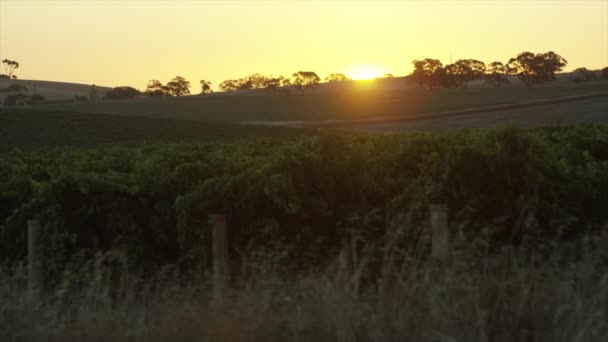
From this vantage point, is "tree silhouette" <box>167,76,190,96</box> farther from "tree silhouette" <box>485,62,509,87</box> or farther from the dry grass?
the dry grass

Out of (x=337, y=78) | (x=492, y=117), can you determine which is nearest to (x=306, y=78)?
(x=337, y=78)

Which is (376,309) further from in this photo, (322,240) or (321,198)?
(321,198)

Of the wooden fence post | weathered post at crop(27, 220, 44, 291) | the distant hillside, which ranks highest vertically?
the distant hillside

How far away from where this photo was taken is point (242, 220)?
799 centimetres

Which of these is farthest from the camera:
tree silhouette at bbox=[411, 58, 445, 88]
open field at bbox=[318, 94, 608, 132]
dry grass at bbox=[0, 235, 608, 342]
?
tree silhouette at bbox=[411, 58, 445, 88]

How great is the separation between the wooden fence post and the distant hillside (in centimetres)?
11458

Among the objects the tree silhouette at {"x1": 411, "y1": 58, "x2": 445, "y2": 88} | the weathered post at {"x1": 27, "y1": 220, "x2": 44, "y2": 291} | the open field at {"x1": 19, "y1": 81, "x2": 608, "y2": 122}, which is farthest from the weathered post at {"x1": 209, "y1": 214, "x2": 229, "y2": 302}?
the tree silhouette at {"x1": 411, "y1": 58, "x2": 445, "y2": 88}

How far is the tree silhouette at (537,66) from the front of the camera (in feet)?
366

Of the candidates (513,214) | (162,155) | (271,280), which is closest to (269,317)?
(271,280)

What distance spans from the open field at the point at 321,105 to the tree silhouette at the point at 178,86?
148 ft

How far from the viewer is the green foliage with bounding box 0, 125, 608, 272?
754cm

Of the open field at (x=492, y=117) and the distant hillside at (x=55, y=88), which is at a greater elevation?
the distant hillside at (x=55, y=88)

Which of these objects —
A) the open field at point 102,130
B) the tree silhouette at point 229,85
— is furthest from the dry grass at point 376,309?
the tree silhouette at point 229,85

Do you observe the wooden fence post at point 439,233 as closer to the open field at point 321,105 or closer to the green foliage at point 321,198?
the green foliage at point 321,198
